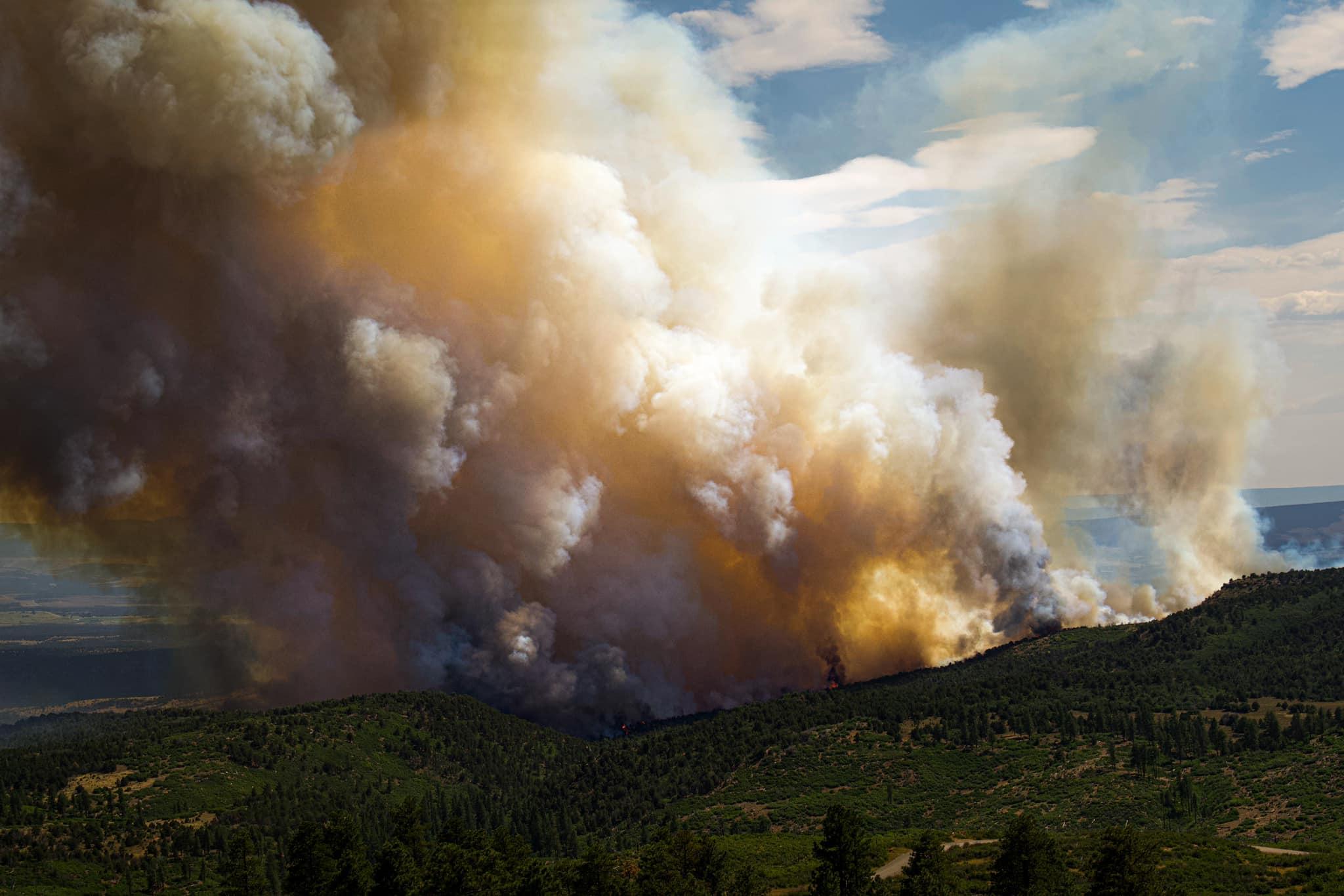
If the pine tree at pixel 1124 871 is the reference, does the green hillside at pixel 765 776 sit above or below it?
above

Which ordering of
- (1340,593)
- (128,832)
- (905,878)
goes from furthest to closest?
(1340,593) < (128,832) < (905,878)

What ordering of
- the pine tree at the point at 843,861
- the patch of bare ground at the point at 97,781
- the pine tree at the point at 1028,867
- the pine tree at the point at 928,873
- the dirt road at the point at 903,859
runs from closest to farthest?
the pine tree at the point at 928,873
the pine tree at the point at 1028,867
the pine tree at the point at 843,861
the dirt road at the point at 903,859
the patch of bare ground at the point at 97,781

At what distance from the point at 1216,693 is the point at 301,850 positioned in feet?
273

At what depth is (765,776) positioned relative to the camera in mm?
111438

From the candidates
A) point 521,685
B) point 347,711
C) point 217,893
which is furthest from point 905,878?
point 521,685

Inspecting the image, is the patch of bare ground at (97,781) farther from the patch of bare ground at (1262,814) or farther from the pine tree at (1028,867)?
the patch of bare ground at (1262,814)

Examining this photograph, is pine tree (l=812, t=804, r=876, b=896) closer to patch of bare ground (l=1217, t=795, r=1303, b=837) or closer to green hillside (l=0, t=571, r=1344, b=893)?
green hillside (l=0, t=571, r=1344, b=893)

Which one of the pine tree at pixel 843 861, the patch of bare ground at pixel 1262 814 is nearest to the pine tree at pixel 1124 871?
the pine tree at pixel 843 861

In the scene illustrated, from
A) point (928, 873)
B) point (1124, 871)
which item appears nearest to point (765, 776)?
point (928, 873)

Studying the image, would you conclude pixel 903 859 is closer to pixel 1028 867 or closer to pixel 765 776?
pixel 1028 867

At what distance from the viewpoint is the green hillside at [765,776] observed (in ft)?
273

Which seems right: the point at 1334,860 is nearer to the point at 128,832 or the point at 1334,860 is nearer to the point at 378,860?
the point at 378,860

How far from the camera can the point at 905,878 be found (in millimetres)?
69688

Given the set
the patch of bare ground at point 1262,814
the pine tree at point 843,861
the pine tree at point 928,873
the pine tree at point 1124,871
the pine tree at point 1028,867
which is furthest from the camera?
the patch of bare ground at point 1262,814
